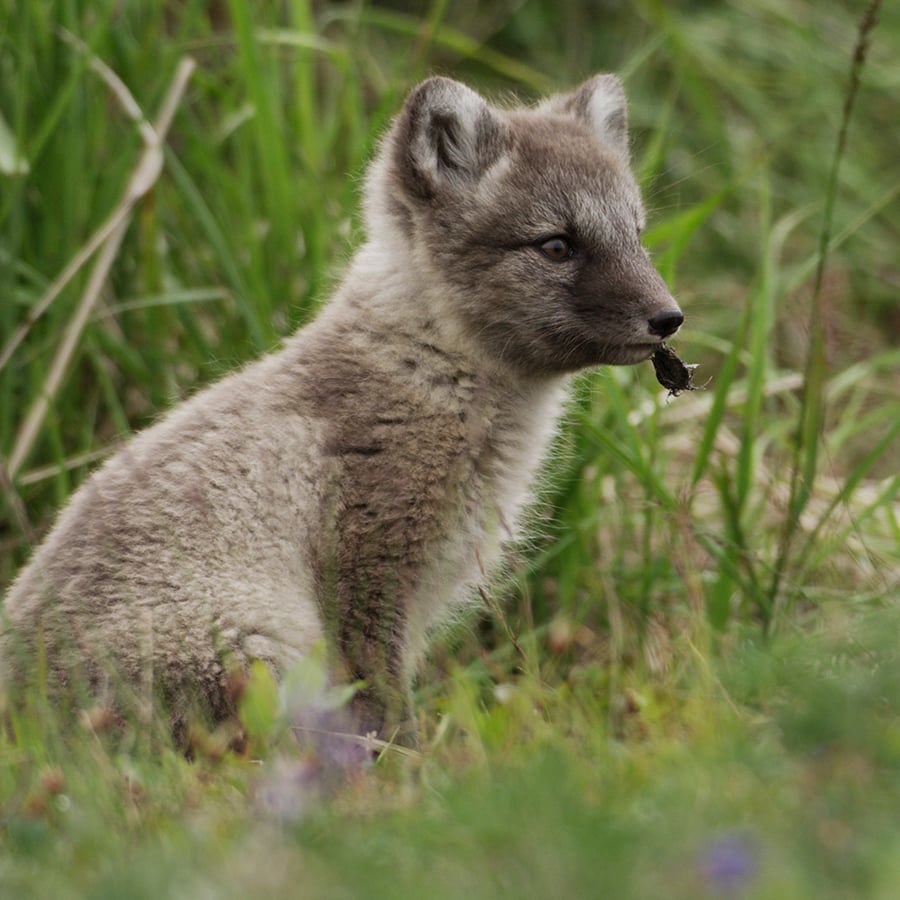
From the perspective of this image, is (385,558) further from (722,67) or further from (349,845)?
(722,67)

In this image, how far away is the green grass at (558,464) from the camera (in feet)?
6.48

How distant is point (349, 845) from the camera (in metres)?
1.97

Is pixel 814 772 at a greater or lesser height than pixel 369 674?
greater

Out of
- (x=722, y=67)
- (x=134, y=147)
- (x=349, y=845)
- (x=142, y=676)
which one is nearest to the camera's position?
(x=349, y=845)

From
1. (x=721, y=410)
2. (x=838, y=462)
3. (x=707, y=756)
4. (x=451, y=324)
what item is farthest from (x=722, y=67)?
(x=707, y=756)

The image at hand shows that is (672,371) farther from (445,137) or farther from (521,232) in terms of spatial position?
(445,137)

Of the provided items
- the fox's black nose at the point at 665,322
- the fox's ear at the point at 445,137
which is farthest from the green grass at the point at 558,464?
the fox's ear at the point at 445,137

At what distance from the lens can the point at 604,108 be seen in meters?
4.44

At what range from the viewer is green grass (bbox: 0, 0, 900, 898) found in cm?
198

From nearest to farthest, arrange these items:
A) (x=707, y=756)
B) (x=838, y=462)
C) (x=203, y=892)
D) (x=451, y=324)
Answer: (x=203, y=892) < (x=707, y=756) < (x=451, y=324) < (x=838, y=462)

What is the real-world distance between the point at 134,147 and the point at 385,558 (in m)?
2.39

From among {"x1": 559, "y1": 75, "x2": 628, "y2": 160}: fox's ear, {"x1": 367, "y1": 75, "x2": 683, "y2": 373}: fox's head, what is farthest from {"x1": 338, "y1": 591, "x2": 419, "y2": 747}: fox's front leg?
{"x1": 559, "y1": 75, "x2": 628, "y2": 160}: fox's ear

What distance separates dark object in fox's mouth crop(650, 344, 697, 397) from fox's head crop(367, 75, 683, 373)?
0.25 metres

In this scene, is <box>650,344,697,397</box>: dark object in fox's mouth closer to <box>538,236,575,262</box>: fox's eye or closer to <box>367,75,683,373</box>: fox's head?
<box>367,75,683,373</box>: fox's head
